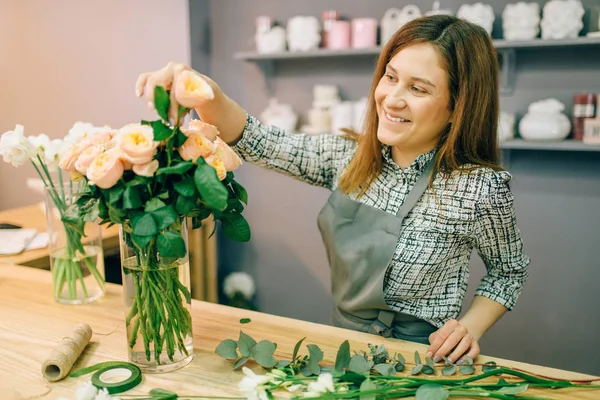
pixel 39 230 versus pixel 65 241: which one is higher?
pixel 65 241

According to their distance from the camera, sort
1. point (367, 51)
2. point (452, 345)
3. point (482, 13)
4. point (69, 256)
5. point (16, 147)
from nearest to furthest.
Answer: point (452, 345), point (16, 147), point (69, 256), point (482, 13), point (367, 51)

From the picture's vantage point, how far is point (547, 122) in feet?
7.68

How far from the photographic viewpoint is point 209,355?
3.72ft

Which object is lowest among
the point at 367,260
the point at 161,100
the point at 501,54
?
the point at 367,260

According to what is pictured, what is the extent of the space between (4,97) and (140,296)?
3.36m

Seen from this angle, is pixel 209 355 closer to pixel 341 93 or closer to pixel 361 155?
pixel 361 155

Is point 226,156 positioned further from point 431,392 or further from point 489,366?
point 489,366

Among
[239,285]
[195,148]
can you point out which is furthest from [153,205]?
[239,285]

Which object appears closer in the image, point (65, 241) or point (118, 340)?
point (118, 340)

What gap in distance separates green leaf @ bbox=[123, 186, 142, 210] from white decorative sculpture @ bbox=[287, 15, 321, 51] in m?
2.05

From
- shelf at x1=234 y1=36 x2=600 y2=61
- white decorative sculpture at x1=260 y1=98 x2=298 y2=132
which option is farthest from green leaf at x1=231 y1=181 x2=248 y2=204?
white decorative sculpture at x1=260 y1=98 x2=298 y2=132

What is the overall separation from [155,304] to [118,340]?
245 millimetres

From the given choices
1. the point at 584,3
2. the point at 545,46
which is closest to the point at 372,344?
the point at 545,46

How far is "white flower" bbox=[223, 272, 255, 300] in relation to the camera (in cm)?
337
